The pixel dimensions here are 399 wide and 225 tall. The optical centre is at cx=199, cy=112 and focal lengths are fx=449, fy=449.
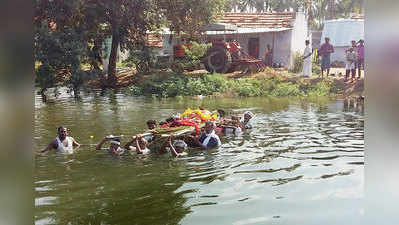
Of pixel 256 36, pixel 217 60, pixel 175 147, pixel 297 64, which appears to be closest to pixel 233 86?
pixel 217 60

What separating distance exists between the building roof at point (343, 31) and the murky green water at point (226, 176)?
1.62 meters

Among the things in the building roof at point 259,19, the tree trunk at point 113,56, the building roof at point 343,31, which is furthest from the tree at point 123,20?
the building roof at point 343,31

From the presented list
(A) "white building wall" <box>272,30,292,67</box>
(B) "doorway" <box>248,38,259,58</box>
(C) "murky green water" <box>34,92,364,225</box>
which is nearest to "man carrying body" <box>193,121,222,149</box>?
(C) "murky green water" <box>34,92,364,225</box>

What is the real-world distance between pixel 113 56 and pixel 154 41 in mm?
1253

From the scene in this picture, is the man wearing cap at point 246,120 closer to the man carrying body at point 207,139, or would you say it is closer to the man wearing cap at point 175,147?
the man carrying body at point 207,139

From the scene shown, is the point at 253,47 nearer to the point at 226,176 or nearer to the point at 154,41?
the point at 154,41

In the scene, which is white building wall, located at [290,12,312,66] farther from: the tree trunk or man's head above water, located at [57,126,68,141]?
man's head above water, located at [57,126,68,141]

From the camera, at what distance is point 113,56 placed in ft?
40.7

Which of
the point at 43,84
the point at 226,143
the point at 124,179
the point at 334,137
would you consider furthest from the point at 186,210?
the point at 43,84

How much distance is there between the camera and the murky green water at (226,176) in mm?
5250

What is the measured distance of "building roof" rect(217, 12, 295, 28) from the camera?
11594 millimetres
